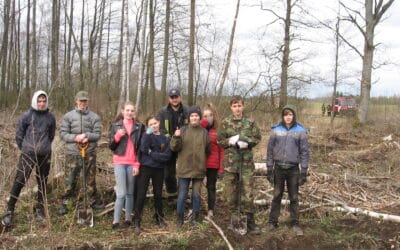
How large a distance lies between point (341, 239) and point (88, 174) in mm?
4008

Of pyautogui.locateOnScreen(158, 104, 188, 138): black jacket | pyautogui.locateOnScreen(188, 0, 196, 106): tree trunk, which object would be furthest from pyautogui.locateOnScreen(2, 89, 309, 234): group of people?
pyautogui.locateOnScreen(188, 0, 196, 106): tree trunk

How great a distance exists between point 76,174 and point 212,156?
220 cm

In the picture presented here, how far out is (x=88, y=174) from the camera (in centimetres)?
685

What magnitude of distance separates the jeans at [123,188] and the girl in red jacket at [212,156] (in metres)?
1.21

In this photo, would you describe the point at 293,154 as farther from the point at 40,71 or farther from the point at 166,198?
the point at 40,71

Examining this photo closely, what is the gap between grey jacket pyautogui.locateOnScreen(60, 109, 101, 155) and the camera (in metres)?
6.55

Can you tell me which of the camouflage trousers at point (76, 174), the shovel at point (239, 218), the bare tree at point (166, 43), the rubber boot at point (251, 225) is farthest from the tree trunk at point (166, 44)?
the rubber boot at point (251, 225)

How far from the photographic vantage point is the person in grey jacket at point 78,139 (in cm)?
655

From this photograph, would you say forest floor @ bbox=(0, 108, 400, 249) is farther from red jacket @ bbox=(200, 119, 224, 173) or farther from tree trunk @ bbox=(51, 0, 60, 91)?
tree trunk @ bbox=(51, 0, 60, 91)

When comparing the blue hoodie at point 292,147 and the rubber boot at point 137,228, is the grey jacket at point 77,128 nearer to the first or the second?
the rubber boot at point 137,228

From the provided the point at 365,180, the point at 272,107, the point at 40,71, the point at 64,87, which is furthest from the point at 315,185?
the point at 40,71

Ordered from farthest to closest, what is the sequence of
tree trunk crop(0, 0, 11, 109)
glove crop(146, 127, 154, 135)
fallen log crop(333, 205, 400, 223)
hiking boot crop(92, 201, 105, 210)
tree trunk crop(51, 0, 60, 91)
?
tree trunk crop(0, 0, 11, 109) → tree trunk crop(51, 0, 60, 91) → hiking boot crop(92, 201, 105, 210) → fallen log crop(333, 205, 400, 223) → glove crop(146, 127, 154, 135)

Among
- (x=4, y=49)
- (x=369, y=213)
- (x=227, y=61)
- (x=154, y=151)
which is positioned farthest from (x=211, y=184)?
(x=4, y=49)

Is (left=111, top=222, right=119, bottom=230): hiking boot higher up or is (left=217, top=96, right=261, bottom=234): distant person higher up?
(left=217, top=96, right=261, bottom=234): distant person
